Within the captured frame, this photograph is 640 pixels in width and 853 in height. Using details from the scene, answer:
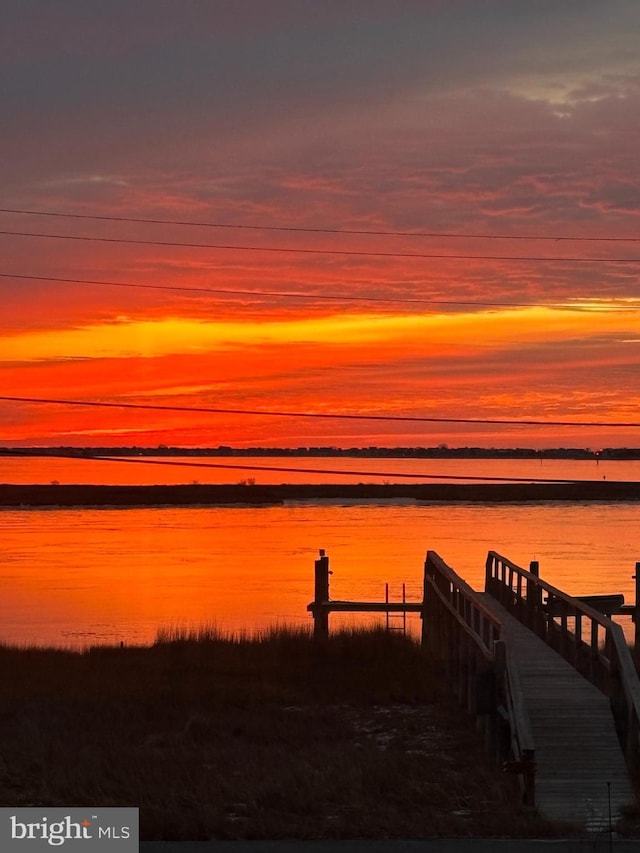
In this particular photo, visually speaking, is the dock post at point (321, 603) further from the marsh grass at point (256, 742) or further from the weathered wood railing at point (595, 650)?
the weathered wood railing at point (595, 650)

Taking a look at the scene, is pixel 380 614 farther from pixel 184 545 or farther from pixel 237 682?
pixel 184 545

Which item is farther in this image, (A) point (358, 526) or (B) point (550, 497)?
(B) point (550, 497)

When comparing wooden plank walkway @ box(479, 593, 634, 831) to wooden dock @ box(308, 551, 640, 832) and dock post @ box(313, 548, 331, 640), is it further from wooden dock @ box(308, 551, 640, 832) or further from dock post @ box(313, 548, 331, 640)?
dock post @ box(313, 548, 331, 640)

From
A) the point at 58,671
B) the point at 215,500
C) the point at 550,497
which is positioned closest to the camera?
the point at 58,671

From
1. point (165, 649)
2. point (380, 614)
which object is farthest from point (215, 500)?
point (165, 649)

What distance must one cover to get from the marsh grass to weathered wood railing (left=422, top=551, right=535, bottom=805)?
1.29 feet

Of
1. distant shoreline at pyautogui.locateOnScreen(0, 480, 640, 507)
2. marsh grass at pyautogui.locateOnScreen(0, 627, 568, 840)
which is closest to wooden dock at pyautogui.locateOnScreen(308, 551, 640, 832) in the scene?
marsh grass at pyautogui.locateOnScreen(0, 627, 568, 840)

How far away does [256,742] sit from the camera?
55.1 feet

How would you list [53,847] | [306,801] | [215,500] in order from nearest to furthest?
[53,847], [306,801], [215,500]

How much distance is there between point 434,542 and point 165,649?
1632 inches

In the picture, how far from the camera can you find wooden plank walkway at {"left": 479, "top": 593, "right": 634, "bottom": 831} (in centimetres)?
1316

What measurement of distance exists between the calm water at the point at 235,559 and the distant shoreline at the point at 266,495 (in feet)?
40.7

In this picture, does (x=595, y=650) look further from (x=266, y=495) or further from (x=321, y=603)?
(x=266, y=495)

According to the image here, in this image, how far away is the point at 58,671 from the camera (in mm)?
22703
